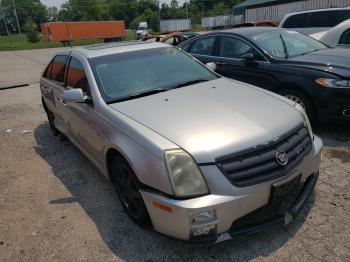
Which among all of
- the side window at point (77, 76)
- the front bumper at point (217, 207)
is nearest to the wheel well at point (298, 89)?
the front bumper at point (217, 207)

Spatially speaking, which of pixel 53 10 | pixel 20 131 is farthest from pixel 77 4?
pixel 20 131

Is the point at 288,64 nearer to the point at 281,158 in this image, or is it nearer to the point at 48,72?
the point at 281,158

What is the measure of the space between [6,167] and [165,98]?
2.87 metres

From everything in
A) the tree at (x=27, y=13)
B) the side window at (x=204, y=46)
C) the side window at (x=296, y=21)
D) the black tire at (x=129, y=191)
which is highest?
the tree at (x=27, y=13)

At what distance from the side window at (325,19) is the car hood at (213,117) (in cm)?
662

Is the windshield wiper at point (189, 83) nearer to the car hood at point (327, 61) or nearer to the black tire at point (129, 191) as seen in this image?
the black tire at point (129, 191)

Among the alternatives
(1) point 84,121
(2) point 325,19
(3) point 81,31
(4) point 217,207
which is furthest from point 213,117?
(3) point 81,31

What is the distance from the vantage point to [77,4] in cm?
9475

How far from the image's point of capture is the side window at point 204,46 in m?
6.42

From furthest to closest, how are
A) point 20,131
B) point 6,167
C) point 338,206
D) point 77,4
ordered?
A: point 77,4
point 20,131
point 6,167
point 338,206

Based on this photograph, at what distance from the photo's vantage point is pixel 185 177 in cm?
252

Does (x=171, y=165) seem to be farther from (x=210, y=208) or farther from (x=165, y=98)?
(x=165, y=98)

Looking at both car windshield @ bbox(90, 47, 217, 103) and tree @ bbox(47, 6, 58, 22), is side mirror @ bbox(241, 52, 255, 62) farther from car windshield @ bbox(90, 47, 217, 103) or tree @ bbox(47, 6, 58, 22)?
tree @ bbox(47, 6, 58, 22)

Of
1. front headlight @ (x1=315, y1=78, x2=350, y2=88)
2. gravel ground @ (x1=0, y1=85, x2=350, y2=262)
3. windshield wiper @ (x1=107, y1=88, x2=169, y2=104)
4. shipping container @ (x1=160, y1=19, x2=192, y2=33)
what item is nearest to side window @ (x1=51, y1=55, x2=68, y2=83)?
gravel ground @ (x1=0, y1=85, x2=350, y2=262)
